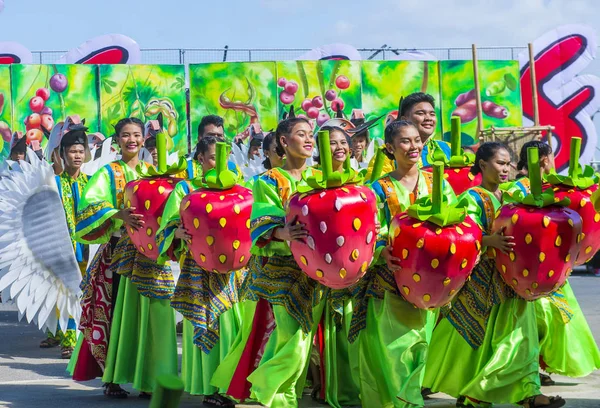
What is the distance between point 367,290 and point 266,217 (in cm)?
58

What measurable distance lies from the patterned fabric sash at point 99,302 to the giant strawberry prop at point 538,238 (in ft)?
7.80

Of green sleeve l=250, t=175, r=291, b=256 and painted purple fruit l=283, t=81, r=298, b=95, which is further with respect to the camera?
painted purple fruit l=283, t=81, r=298, b=95

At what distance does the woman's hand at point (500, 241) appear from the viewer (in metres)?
4.89

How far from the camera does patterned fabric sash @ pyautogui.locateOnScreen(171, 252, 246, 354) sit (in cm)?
558

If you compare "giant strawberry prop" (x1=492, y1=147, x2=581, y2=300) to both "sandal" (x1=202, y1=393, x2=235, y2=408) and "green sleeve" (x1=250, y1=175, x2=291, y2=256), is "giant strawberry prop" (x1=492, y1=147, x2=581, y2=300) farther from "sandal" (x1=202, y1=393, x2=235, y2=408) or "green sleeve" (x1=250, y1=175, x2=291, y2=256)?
"sandal" (x1=202, y1=393, x2=235, y2=408)

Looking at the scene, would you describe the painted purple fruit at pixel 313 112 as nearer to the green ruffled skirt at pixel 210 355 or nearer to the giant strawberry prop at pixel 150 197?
the giant strawberry prop at pixel 150 197

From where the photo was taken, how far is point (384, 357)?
4.93 m

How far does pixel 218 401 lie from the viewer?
560cm

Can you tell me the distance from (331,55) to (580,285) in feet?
17.1

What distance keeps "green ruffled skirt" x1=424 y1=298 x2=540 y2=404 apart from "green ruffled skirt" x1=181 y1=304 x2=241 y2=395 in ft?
3.38

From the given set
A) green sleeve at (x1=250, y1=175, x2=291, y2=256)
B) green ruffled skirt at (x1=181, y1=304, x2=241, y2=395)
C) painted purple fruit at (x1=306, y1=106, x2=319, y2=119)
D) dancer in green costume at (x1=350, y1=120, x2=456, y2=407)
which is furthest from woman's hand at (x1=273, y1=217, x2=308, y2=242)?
painted purple fruit at (x1=306, y1=106, x2=319, y2=119)

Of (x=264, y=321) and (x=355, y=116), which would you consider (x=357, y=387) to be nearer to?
(x=264, y=321)

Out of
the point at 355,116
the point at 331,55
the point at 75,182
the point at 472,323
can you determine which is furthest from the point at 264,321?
the point at 331,55

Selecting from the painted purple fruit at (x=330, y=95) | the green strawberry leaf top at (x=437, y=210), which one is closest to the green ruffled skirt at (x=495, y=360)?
the green strawberry leaf top at (x=437, y=210)
